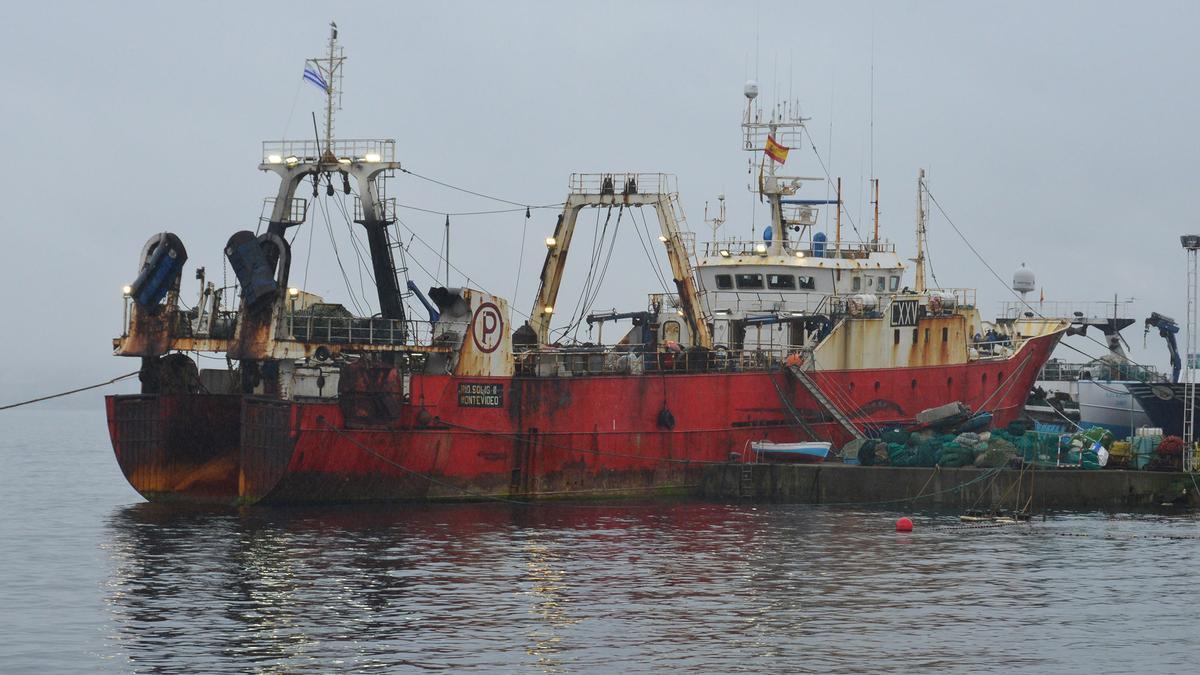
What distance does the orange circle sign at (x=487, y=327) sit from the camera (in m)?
38.8

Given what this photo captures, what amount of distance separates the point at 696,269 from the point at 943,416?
9.30 m

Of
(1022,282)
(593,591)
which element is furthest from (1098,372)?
(593,591)

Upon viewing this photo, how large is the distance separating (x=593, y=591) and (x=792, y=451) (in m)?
16.3

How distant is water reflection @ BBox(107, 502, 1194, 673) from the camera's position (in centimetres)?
2258

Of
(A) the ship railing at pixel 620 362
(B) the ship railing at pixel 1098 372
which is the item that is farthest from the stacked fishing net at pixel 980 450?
(B) the ship railing at pixel 1098 372

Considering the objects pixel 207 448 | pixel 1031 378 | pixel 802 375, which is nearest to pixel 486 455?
pixel 207 448

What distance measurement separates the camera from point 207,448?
127ft

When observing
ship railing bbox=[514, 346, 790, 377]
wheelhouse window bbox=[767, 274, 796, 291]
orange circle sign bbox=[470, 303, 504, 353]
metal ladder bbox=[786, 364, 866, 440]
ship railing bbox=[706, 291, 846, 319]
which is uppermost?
wheelhouse window bbox=[767, 274, 796, 291]

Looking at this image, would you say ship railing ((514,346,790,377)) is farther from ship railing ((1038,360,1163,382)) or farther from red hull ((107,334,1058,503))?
ship railing ((1038,360,1163,382))

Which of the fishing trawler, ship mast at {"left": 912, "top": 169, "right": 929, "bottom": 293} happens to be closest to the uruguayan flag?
the fishing trawler

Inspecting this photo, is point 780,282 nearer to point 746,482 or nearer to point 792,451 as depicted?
point 792,451

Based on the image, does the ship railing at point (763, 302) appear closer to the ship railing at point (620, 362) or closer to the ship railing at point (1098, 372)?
the ship railing at point (620, 362)

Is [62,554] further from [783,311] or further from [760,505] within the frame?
[783,311]

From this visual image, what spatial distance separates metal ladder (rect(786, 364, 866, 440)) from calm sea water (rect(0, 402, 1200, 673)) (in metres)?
5.08
